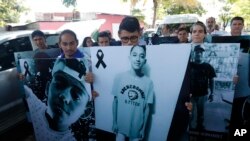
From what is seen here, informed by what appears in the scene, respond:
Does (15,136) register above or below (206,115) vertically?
below

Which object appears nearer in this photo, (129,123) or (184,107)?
(184,107)

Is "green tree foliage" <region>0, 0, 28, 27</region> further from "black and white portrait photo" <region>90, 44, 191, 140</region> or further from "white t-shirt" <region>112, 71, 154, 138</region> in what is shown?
"white t-shirt" <region>112, 71, 154, 138</region>

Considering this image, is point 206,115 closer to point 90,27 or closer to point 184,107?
point 184,107

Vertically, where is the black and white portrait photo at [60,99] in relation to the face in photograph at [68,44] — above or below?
below

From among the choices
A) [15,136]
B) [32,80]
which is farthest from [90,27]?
[32,80]

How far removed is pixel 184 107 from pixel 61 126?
1635 mm

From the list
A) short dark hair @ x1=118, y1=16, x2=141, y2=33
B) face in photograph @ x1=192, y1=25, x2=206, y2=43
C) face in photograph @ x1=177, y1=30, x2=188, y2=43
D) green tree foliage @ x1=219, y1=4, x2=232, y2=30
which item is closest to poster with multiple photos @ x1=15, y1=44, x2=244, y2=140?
short dark hair @ x1=118, y1=16, x2=141, y2=33

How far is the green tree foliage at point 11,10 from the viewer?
2317cm

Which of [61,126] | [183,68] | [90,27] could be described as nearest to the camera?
[183,68]

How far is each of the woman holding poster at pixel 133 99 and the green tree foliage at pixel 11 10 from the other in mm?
20348

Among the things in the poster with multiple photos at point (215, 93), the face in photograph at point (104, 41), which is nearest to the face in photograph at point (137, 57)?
the poster with multiple photos at point (215, 93)

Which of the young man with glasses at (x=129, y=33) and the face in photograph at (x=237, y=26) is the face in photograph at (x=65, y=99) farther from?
the face in photograph at (x=237, y=26)

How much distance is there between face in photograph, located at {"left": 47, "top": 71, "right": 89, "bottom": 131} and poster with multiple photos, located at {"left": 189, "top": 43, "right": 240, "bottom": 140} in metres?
1.35

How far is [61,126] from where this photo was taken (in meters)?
3.79
